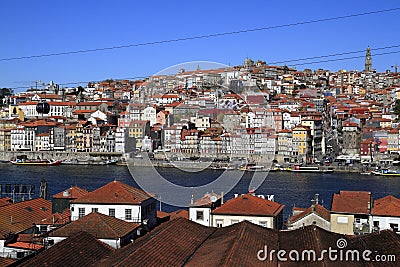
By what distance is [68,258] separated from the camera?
14.8ft

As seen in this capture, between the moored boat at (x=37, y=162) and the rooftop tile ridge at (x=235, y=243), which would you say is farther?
the moored boat at (x=37, y=162)

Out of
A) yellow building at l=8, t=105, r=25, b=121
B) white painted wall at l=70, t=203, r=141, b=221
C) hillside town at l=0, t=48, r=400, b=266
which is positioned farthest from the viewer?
yellow building at l=8, t=105, r=25, b=121

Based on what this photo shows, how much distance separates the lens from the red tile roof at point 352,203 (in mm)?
7234

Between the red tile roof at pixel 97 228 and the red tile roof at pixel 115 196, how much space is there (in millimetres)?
1079

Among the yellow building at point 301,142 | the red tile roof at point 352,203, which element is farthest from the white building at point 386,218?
the yellow building at point 301,142

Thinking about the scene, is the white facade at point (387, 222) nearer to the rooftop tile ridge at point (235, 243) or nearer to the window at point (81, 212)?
the rooftop tile ridge at point (235, 243)

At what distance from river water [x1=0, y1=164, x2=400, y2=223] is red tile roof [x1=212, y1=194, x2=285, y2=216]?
4.63 m

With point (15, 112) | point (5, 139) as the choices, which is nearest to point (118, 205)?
point (5, 139)

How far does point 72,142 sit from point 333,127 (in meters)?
14.2

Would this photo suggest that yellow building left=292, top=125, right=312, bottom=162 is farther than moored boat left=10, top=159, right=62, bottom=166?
No

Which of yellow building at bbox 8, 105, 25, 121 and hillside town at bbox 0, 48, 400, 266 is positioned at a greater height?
yellow building at bbox 8, 105, 25, 121

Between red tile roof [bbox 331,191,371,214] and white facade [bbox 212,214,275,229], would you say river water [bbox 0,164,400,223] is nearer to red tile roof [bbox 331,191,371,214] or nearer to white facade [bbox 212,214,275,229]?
red tile roof [bbox 331,191,371,214]

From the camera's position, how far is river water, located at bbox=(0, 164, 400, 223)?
15383 millimetres

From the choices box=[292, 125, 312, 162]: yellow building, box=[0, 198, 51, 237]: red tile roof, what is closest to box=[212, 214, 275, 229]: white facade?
box=[0, 198, 51, 237]: red tile roof
